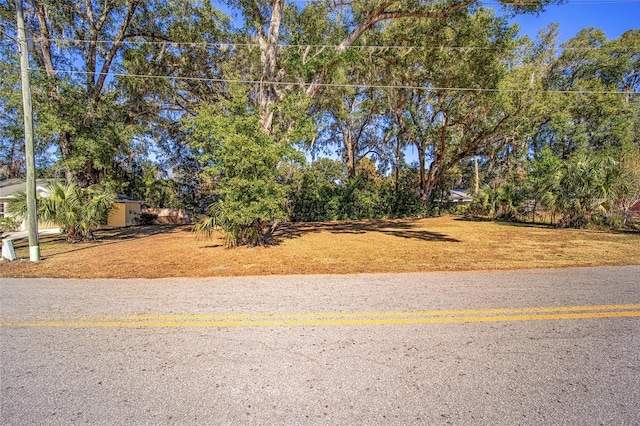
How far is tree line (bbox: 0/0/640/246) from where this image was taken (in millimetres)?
10809

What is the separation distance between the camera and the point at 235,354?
3045mm

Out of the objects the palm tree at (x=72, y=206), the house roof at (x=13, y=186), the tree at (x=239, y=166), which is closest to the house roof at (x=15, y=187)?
the house roof at (x=13, y=186)

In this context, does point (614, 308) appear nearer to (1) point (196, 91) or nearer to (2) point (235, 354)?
(2) point (235, 354)

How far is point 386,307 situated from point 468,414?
2142 millimetres

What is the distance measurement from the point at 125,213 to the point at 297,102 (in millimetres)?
22359

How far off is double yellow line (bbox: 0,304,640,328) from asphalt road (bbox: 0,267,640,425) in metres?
0.03

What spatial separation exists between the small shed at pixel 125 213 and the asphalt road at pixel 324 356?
23.8m

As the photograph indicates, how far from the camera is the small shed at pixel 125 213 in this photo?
84.3ft

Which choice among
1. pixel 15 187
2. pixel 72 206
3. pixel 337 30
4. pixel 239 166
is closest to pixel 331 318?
pixel 239 166

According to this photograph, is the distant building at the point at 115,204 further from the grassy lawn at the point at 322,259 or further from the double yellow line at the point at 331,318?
the double yellow line at the point at 331,318

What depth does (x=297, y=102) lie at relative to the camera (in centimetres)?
1162

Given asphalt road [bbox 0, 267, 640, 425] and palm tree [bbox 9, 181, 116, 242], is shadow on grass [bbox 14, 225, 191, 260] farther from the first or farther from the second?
asphalt road [bbox 0, 267, 640, 425]

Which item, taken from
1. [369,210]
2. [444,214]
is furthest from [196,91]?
[444,214]

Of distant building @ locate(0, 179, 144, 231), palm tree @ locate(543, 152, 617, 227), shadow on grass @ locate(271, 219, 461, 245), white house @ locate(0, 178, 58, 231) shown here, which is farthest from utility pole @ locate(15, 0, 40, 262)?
palm tree @ locate(543, 152, 617, 227)
